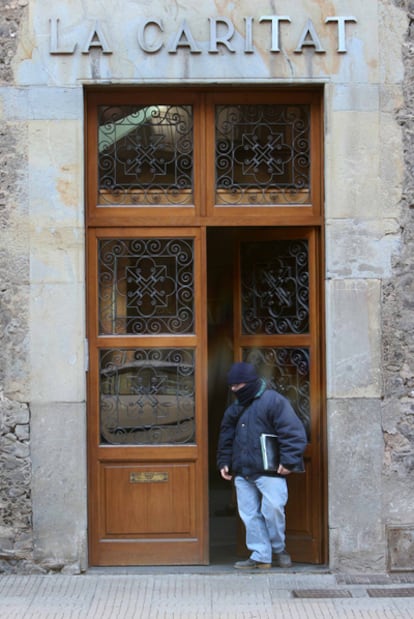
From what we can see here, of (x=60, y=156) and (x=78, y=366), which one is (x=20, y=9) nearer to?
(x=60, y=156)

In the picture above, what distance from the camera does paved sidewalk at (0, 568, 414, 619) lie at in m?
6.37

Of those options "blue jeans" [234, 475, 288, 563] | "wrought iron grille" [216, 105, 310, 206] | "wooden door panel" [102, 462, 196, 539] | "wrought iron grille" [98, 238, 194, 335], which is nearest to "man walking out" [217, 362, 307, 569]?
"blue jeans" [234, 475, 288, 563]

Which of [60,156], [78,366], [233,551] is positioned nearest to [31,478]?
[78,366]

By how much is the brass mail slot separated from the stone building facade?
44cm

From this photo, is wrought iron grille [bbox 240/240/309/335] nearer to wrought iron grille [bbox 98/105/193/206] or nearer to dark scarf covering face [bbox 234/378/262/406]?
dark scarf covering face [bbox 234/378/262/406]

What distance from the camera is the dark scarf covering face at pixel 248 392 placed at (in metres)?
7.19

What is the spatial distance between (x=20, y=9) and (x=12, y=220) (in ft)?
5.38

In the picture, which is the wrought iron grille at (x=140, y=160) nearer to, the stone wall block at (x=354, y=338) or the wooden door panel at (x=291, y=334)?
the wooden door panel at (x=291, y=334)

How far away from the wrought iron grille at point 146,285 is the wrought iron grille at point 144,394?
8.5 inches

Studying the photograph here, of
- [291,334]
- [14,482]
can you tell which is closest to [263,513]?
[291,334]

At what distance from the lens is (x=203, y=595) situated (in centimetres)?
675

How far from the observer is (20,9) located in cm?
718

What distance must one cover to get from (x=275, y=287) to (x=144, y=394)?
1.39m

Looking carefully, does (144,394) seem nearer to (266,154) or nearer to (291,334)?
(291,334)
